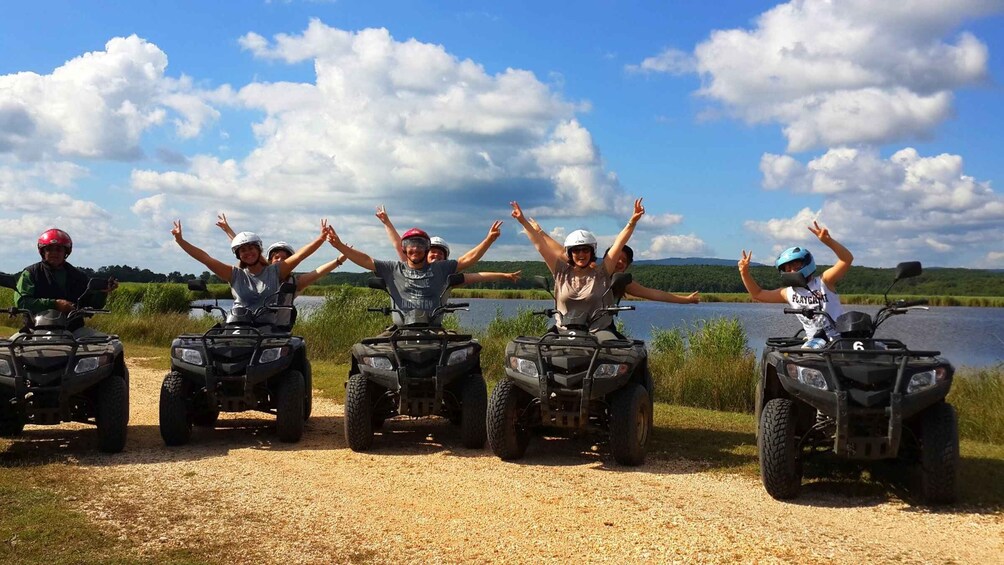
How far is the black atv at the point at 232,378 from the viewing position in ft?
25.5

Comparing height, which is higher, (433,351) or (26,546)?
(433,351)

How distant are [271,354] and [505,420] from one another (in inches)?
96.7

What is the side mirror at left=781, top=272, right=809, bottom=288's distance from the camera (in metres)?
6.70

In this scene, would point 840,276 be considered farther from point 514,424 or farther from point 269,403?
point 269,403

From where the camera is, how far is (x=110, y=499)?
19.9ft

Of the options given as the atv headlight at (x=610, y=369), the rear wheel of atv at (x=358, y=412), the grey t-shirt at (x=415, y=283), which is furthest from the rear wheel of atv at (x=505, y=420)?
the grey t-shirt at (x=415, y=283)

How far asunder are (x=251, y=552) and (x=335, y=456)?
276 centimetres

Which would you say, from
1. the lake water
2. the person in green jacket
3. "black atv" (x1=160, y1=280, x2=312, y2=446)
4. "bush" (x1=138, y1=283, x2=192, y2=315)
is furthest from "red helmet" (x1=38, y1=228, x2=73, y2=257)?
"bush" (x1=138, y1=283, x2=192, y2=315)

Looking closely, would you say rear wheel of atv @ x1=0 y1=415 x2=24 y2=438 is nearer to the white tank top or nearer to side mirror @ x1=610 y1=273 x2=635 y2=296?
side mirror @ x1=610 y1=273 x2=635 y2=296

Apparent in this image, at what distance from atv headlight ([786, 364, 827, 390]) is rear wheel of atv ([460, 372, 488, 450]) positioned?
2866 mm

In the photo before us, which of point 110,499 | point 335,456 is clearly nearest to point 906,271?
point 335,456

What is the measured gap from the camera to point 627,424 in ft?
23.0

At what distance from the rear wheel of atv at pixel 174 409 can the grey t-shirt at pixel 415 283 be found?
7.16 ft

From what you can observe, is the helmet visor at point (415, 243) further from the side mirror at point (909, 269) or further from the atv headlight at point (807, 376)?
the side mirror at point (909, 269)
